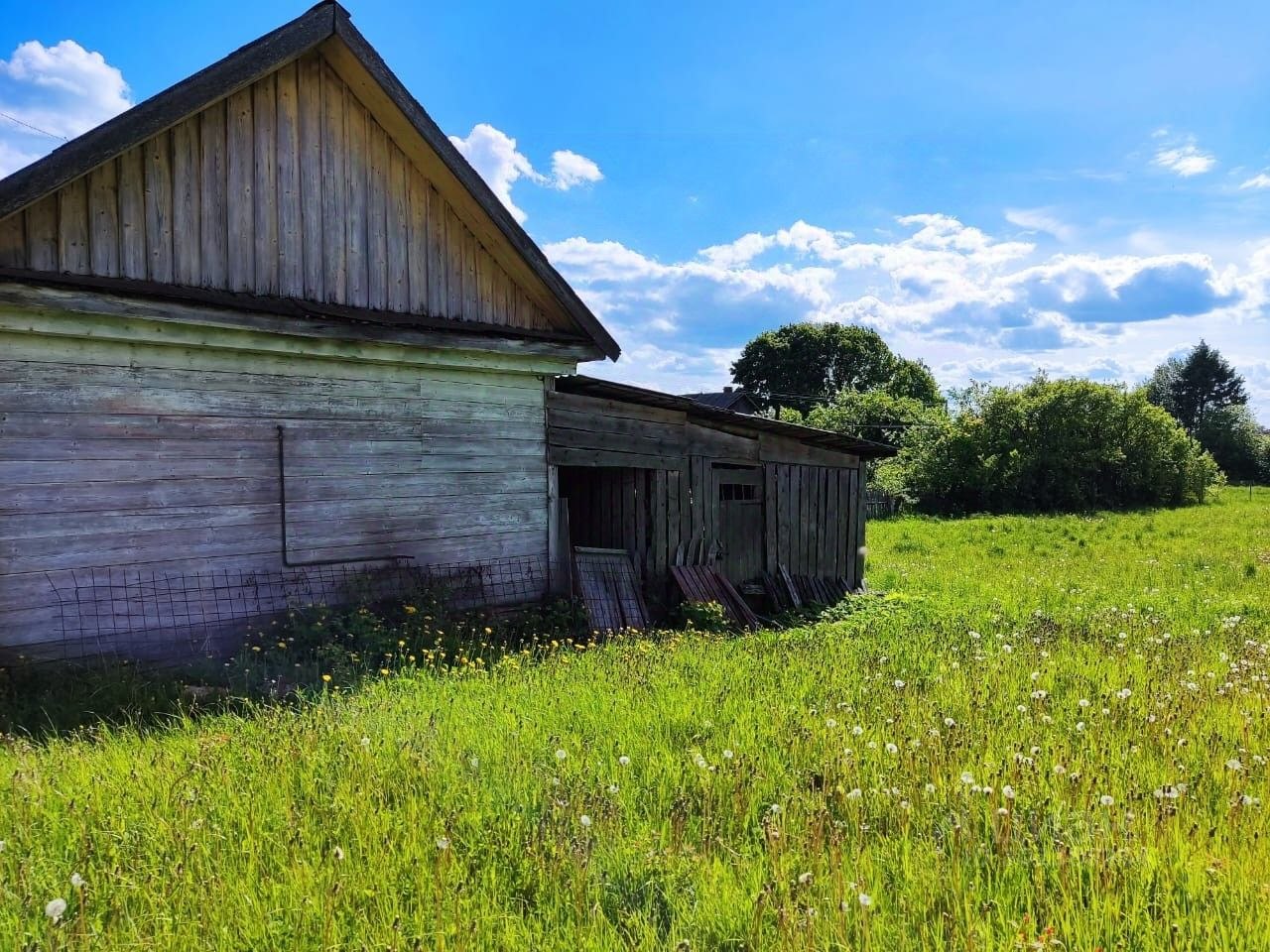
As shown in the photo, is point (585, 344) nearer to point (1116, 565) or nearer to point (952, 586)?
point (952, 586)

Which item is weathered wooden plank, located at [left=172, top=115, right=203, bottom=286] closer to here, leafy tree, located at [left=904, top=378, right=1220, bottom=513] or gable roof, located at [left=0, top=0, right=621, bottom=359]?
gable roof, located at [left=0, top=0, right=621, bottom=359]

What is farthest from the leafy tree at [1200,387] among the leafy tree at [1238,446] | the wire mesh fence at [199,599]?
the wire mesh fence at [199,599]

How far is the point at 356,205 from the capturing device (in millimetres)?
8648

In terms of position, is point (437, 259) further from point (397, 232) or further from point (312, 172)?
point (312, 172)

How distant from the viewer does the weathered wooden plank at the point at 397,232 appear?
8.84 meters

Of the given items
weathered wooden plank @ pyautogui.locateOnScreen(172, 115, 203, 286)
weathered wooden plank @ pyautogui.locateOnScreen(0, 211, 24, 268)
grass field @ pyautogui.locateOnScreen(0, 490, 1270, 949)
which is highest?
weathered wooden plank @ pyautogui.locateOnScreen(172, 115, 203, 286)

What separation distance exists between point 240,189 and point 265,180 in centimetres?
28

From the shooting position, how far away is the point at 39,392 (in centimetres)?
672

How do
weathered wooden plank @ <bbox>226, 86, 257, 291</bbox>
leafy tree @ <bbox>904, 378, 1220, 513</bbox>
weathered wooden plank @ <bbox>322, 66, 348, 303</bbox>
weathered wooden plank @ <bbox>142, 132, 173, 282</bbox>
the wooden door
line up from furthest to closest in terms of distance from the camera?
→ 1. leafy tree @ <bbox>904, 378, 1220, 513</bbox>
2. the wooden door
3. weathered wooden plank @ <bbox>322, 66, 348, 303</bbox>
4. weathered wooden plank @ <bbox>226, 86, 257, 291</bbox>
5. weathered wooden plank @ <bbox>142, 132, 173, 282</bbox>

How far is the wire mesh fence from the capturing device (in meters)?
6.87

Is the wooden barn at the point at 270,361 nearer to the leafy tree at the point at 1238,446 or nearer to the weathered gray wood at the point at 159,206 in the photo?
the weathered gray wood at the point at 159,206

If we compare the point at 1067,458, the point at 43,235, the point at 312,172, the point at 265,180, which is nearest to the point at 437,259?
the point at 312,172

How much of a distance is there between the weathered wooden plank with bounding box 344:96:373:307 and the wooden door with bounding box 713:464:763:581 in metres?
6.07

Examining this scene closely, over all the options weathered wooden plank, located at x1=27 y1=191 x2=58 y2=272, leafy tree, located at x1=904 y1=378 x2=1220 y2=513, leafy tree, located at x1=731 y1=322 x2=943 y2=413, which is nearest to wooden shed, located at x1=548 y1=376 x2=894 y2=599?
weathered wooden plank, located at x1=27 y1=191 x2=58 y2=272
